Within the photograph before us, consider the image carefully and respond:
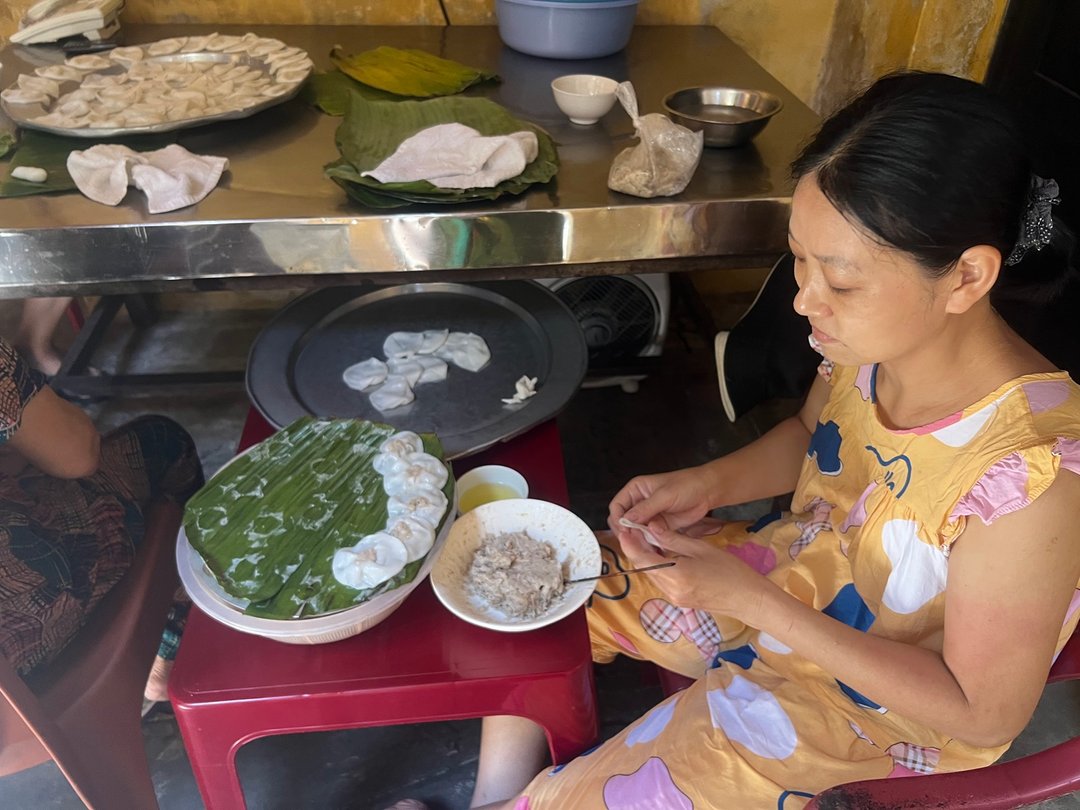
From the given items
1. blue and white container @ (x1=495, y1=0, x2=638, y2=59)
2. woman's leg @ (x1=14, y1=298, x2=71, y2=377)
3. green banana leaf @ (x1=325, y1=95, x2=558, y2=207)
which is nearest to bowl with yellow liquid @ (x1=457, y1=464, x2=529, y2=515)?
green banana leaf @ (x1=325, y1=95, x2=558, y2=207)

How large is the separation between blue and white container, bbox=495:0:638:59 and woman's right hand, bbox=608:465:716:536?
1.16 m

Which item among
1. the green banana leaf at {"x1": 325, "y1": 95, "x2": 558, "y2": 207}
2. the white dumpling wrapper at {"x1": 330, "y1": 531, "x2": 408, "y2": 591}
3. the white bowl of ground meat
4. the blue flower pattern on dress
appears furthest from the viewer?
the green banana leaf at {"x1": 325, "y1": 95, "x2": 558, "y2": 207}

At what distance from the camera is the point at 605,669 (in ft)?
5.77

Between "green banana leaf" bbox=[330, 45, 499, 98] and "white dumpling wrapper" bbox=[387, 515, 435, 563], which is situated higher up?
"green banana leaf" bbox=[330, 45, 499, 98]

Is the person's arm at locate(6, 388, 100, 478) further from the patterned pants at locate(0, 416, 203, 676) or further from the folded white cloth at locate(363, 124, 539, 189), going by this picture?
the folded white cloth at locate(363, 124, 539, 189)

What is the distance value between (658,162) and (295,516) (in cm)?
83

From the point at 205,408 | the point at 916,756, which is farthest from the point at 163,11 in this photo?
the point at 916,756

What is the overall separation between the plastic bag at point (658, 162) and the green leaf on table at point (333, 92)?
2.20ft

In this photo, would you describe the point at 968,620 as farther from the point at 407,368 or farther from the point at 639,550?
the point at 407,368

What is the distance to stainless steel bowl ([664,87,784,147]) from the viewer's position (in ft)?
4.92

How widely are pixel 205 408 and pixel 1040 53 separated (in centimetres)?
237

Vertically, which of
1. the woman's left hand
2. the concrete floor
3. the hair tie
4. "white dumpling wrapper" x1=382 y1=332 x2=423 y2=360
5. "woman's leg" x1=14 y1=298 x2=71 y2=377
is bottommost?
the concrete floor

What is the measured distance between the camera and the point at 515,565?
1.13 metres

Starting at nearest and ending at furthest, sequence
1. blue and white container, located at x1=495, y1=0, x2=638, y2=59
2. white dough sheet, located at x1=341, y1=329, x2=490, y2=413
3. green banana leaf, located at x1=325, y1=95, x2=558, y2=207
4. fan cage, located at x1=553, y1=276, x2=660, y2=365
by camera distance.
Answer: green banana leaf, located at x1=325, y1=95, x2=558, y2=207
white dough sheet, located at x1=341, y1=329, x2=490, y2=413
blue and white container, located at x1=495, y1=0, x2=638, y2=59
fan cage, located at x1=553, y1=276, x2=660, y2=365
